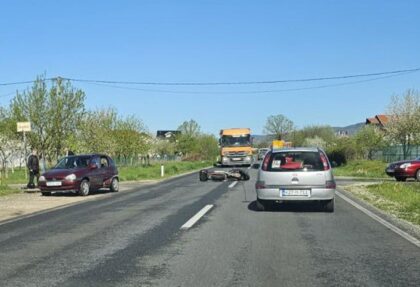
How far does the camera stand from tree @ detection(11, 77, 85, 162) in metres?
39.6

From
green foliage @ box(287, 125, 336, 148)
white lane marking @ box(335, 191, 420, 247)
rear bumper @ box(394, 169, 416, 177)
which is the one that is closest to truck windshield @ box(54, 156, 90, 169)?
white lane marking @ box(335, 191, 420, 247)

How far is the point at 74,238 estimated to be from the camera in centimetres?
1009

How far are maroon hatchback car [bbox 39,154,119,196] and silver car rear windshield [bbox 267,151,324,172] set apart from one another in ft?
31.0

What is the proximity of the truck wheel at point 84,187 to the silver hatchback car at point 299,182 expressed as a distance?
30.5 feet

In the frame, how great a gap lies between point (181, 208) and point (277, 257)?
7422mm

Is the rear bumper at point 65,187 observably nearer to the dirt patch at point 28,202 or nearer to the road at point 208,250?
the dirt patch at point 28,202

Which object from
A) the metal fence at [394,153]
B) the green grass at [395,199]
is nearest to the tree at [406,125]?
the metal fence at [394,153]

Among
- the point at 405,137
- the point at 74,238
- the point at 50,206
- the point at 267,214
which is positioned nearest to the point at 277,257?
the point at 74,238

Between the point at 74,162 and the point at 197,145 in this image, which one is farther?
the point at 197,145

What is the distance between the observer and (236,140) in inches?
1939

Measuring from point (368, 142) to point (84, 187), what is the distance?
3879 cm

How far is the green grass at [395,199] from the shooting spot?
1359 centimetres

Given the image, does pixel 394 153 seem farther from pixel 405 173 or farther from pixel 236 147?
pixel 405 173

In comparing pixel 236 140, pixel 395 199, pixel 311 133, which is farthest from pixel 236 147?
pixel 311 133
